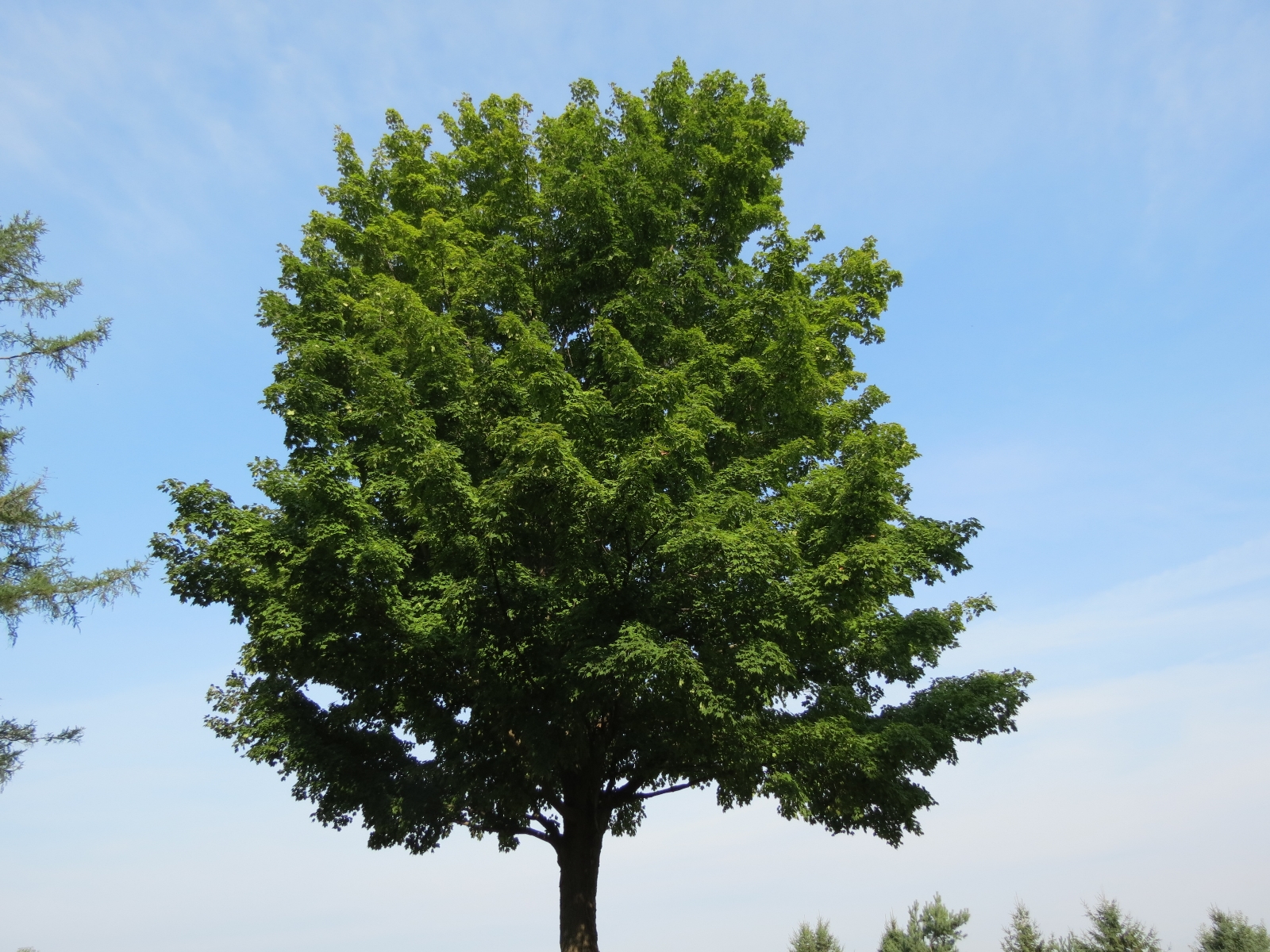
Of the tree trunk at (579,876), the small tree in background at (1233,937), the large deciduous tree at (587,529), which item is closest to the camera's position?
the large deciduous tree at (587,529)

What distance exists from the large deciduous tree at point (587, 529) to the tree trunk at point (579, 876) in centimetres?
4

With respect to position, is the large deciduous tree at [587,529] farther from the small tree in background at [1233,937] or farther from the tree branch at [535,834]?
the small tree in background at [1233,937]

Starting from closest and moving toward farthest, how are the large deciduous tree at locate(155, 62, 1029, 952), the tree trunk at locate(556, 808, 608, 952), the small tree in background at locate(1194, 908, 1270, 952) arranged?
the large deciduous tree at locate(155, 62, 1029, 952) → the tree trunk at locate(556, 808, 608, 952) → the small tree in background at locate(1194, 908, 1270, 952)

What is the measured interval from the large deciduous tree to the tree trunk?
4cm

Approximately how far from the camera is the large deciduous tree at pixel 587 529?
1035 centimetres

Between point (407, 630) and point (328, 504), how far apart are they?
6.21 ft

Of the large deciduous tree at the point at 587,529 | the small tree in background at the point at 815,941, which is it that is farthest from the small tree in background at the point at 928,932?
the large deciduous tree at the point at 587,529

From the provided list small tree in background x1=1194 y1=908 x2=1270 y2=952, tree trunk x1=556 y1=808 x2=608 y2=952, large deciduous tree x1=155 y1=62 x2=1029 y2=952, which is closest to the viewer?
large deciduous tree x1=155 y1=62 x2=1029 y2=952

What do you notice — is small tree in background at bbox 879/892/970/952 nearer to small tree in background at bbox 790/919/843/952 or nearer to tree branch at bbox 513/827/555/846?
small tree in background at bbox 790/919/843/952

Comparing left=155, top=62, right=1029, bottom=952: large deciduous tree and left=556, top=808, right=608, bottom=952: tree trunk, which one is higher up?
left=155, top=62, right=1029, bottom=952: large deciduous tree

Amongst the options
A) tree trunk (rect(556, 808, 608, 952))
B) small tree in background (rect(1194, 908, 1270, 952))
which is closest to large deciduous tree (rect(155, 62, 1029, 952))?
tree trunk (rect(556, 808, 608, 952))

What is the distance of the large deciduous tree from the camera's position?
10.4 meters

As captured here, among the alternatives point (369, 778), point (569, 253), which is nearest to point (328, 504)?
point (369, 778)

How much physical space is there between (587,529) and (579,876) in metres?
6.05
